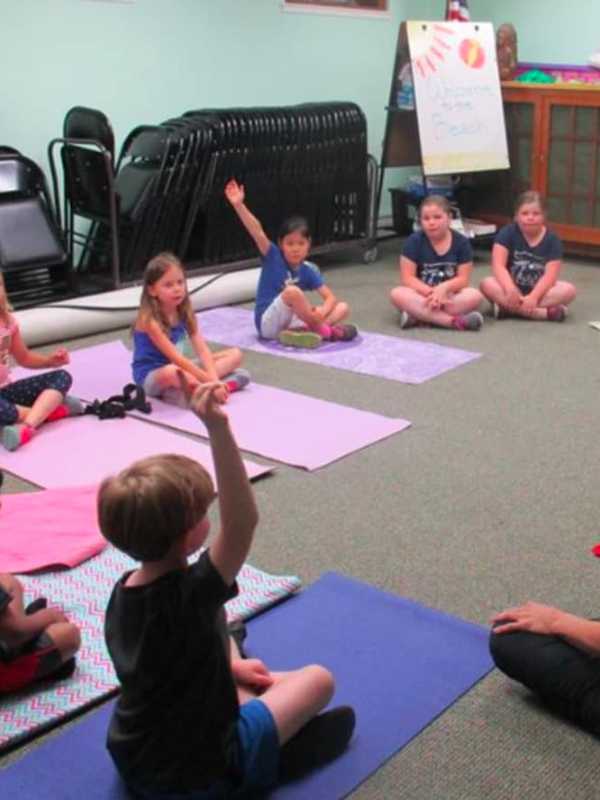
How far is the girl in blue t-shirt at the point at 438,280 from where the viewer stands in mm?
4445

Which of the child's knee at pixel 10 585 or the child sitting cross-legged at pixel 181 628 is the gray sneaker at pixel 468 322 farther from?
the child sitting cross-legged at pixel 181 628

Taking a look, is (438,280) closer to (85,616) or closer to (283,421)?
(283,421)

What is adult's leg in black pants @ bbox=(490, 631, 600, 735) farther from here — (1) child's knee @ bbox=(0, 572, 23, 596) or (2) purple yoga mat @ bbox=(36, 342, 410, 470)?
(2) purple yoga mat @ bbox=(36, 342, 410, 470)

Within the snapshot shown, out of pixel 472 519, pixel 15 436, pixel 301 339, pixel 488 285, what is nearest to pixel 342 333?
pixel 301 339

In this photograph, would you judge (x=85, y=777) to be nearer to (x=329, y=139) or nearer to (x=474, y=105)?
(x=329, y=139)

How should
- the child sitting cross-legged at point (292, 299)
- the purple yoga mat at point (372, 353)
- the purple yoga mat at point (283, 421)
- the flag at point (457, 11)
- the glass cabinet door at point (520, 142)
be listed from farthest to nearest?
the flag at point (457, 11)
the glass cabinet door at point (520, 142)
the child sitting cross-legged at point (292, 299)
the purple yoga mat at point (372, 353)
the purple yoga mat at point (283, 421)

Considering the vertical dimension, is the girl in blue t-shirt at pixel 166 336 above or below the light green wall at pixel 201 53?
below

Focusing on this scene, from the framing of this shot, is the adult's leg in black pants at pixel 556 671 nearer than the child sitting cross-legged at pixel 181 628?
No

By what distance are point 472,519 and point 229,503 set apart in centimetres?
131

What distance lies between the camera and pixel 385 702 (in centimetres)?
181

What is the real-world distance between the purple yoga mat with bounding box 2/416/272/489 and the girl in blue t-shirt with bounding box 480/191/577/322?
2027 millimetres

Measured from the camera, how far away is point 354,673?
189cm

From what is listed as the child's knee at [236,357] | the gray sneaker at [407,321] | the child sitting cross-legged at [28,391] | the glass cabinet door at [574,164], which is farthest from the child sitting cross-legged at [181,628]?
the glass cabinet door at [574,164]

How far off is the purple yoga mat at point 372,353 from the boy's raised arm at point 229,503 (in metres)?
2.38
